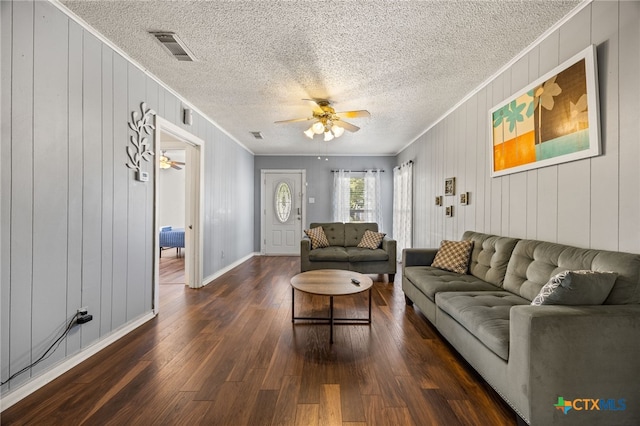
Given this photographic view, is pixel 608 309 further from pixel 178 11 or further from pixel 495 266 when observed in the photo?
pixel 178 11

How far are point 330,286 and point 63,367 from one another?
6.76 feet

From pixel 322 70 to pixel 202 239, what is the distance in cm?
288

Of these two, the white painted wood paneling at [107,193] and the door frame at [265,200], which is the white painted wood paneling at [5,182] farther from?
the door frame at [265,200]

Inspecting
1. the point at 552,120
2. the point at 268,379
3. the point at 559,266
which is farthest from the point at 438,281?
the point at 268,379

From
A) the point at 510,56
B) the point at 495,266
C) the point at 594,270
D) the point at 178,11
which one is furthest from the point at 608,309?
the point at 178,11

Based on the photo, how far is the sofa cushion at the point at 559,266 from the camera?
60.7 inches

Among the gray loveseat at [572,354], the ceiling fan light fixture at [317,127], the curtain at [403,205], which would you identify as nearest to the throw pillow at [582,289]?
the gray loveseat at [572,354]

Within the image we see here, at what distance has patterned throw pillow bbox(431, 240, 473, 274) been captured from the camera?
2.99 metres

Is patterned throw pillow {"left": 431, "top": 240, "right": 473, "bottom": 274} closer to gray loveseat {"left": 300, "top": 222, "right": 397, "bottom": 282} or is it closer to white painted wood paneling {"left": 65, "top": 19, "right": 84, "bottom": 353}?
gray loveseat {"left": 300, "top": 222, "right": 397, "bottom": 282}

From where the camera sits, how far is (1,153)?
5.25 ft

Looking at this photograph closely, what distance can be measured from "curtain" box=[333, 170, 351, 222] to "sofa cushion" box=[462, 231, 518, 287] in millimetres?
3878

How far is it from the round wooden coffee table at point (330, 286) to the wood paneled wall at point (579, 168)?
5.18ft

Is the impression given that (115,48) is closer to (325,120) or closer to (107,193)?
(107,193)

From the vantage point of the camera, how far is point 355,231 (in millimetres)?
5234
